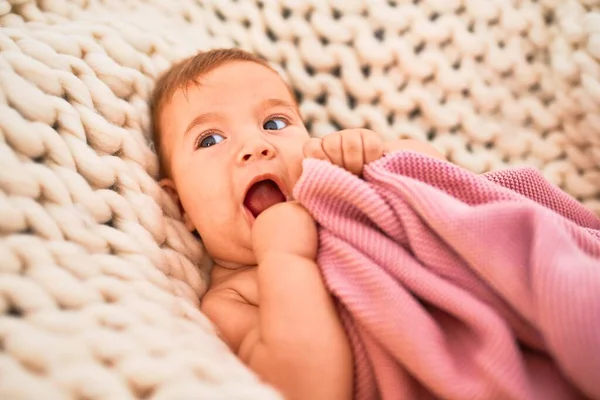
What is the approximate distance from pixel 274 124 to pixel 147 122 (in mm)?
194

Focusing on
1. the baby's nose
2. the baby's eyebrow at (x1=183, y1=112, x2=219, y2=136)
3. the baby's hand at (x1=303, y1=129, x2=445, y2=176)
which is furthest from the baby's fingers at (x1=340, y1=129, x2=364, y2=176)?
the baby's eyebrow at (x1=183, y1=112, x2=219, y2=136)

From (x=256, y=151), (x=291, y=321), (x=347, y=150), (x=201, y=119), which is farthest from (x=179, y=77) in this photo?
(x=291, y=321)

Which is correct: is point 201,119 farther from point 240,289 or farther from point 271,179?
point 240,289

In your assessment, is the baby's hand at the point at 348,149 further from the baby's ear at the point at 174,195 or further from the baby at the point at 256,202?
the baby's ear at the point at 174,195

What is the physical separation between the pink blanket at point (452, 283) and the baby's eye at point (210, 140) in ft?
0.66

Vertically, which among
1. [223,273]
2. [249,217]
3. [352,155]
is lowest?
[223,273]

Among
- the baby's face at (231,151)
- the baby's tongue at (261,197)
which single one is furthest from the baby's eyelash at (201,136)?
the baby's tongue at (261,197)

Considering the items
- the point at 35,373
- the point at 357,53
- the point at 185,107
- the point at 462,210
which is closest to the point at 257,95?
the point at 185,107

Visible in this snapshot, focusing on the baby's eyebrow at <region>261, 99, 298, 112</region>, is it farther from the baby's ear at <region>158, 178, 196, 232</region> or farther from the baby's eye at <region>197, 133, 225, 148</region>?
the baby's ear at <region>158, 178, 196, 232</region>

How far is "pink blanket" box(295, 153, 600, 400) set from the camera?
1.67 feet

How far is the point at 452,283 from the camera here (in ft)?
1.97

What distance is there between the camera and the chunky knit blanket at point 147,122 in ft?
1.49

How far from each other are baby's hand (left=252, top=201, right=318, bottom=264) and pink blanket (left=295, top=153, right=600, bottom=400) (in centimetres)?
1

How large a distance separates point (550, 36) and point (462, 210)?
57 centimetres
